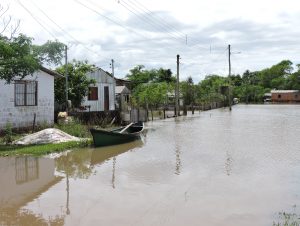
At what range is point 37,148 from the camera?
56.9 ft

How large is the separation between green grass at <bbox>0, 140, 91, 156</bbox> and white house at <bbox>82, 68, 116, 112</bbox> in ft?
45.0

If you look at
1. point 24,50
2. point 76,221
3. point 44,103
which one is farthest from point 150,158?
point 44,103

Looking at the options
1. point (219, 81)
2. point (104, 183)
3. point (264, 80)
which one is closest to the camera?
point (104, 183)

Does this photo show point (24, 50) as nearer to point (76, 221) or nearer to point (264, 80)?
point (76, 221)

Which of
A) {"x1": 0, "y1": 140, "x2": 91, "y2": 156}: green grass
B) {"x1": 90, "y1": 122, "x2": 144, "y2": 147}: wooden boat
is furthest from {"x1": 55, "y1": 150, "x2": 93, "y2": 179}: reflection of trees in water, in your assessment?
{"x1": 90, "y1": 122, "x2": 144, "y2": 147}: wooden boat

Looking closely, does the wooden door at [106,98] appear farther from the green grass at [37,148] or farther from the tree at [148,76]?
the tree at [148,76]

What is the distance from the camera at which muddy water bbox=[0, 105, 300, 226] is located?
8.84 m

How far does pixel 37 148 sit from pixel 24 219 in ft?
29.2

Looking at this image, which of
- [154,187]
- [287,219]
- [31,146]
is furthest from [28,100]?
[287,219]

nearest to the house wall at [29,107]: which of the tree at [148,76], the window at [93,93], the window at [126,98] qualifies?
the window at [93,93]

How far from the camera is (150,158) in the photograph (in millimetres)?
16672

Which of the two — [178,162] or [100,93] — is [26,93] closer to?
[178,162]

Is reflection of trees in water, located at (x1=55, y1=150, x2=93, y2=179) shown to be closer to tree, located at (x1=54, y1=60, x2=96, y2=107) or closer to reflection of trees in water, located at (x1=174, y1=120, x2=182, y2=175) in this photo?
reflection of trees in water, located at (x1=174, y1=120, x2=182, y2=175)

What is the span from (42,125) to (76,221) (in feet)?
50.7
